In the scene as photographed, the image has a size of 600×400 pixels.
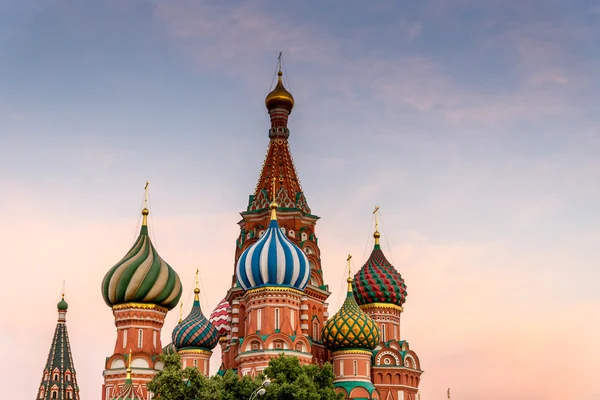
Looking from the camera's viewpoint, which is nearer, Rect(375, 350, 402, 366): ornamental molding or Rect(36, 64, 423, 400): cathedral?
Rect(36, 64, 423, 400): cathedral

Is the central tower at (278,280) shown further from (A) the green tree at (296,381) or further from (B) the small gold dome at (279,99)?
(A) the green tree at (296,381)

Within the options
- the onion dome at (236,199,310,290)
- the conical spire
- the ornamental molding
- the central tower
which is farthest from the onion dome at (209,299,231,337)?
the conical spire

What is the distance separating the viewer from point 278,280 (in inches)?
1630

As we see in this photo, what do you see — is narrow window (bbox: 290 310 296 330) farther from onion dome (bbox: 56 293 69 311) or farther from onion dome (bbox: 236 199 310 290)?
onion dome (bbox: 56 293 69 311)

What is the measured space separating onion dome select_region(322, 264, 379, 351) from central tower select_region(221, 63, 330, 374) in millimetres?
1265

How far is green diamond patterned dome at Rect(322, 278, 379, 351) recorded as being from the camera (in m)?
42.2

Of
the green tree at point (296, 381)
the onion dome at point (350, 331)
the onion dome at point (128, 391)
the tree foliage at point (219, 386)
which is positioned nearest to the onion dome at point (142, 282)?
the onion dome at point (128, 391)

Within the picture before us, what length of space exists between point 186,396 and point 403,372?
16.0m

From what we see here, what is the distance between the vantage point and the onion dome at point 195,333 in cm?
4475

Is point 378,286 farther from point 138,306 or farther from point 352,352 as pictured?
point 138,306

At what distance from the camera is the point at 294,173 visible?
49.0m

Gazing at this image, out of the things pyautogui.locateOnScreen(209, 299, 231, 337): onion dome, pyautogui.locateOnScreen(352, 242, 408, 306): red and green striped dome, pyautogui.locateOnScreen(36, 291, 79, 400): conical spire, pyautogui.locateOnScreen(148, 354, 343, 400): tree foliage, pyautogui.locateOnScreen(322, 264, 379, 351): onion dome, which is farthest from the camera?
pyautogui.locateOnScreen(36, 291, 79, 400): conical spire

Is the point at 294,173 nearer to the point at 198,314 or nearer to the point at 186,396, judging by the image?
the point at 198,314

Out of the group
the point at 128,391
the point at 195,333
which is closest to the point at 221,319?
the point at 195,333
